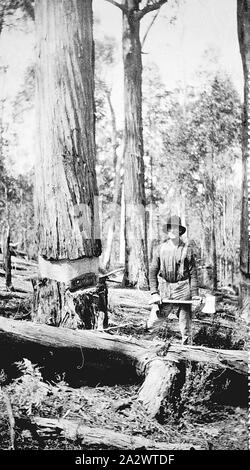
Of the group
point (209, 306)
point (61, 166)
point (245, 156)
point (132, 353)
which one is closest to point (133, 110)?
point (245, 156)

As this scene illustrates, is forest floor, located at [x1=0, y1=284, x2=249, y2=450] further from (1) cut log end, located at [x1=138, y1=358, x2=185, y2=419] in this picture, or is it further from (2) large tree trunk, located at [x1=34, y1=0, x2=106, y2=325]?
(2) large tree trunk, located at [x1=34, y1=0, x2=106, y2=325]

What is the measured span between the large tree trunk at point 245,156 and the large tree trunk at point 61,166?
2166 millimetres

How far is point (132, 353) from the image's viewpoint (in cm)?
319

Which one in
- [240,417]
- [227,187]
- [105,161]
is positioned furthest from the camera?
[105,161]

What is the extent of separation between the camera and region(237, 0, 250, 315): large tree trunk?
451 cm

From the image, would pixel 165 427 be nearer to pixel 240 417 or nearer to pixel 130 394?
pixel 130 394

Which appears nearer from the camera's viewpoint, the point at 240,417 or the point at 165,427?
the point at 165,427

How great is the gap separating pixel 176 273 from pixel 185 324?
545mm

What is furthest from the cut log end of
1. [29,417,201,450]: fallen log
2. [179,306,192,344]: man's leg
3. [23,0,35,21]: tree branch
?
[23,0,35,21]: tree branch

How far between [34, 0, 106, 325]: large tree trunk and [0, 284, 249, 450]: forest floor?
0.54 m

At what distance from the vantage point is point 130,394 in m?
3.16

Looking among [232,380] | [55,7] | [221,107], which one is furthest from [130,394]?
[221,107]
